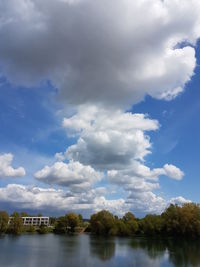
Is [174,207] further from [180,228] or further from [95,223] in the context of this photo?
[95,223]

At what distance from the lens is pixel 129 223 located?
125375mm

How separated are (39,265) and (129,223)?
3694 inches

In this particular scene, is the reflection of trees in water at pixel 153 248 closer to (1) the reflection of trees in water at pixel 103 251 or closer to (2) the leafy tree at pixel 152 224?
(1) the reflection of trees in water at pixel 103 251

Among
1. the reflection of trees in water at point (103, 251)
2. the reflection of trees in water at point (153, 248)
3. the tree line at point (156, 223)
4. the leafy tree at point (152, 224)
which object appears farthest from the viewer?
the leafy tree at point (152, 224)

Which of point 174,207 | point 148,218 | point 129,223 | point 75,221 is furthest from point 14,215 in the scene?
point 174,207

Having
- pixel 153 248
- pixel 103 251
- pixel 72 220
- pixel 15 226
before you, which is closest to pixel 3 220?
pixel 15 226

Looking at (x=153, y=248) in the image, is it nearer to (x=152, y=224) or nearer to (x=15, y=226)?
(x=152, y=224)

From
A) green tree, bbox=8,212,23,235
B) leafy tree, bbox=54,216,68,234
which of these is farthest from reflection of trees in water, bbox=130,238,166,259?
leafy tree, bbox=54,216,68,234

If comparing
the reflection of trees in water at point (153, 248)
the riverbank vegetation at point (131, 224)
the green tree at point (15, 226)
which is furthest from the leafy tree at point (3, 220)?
the reflection of trees in water at point (153, 248)

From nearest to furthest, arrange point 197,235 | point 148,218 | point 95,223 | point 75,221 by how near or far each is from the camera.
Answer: point 197,235
point 148,218
point 95,223
point 75,221

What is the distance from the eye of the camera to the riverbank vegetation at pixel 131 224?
101 m

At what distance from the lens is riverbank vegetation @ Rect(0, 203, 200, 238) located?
101438 mm

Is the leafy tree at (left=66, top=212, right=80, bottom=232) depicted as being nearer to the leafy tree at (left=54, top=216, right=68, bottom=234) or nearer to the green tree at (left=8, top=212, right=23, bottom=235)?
the leafy tree at (left=54, top=216, right=68, bottom=234)

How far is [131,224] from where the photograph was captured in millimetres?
124312
